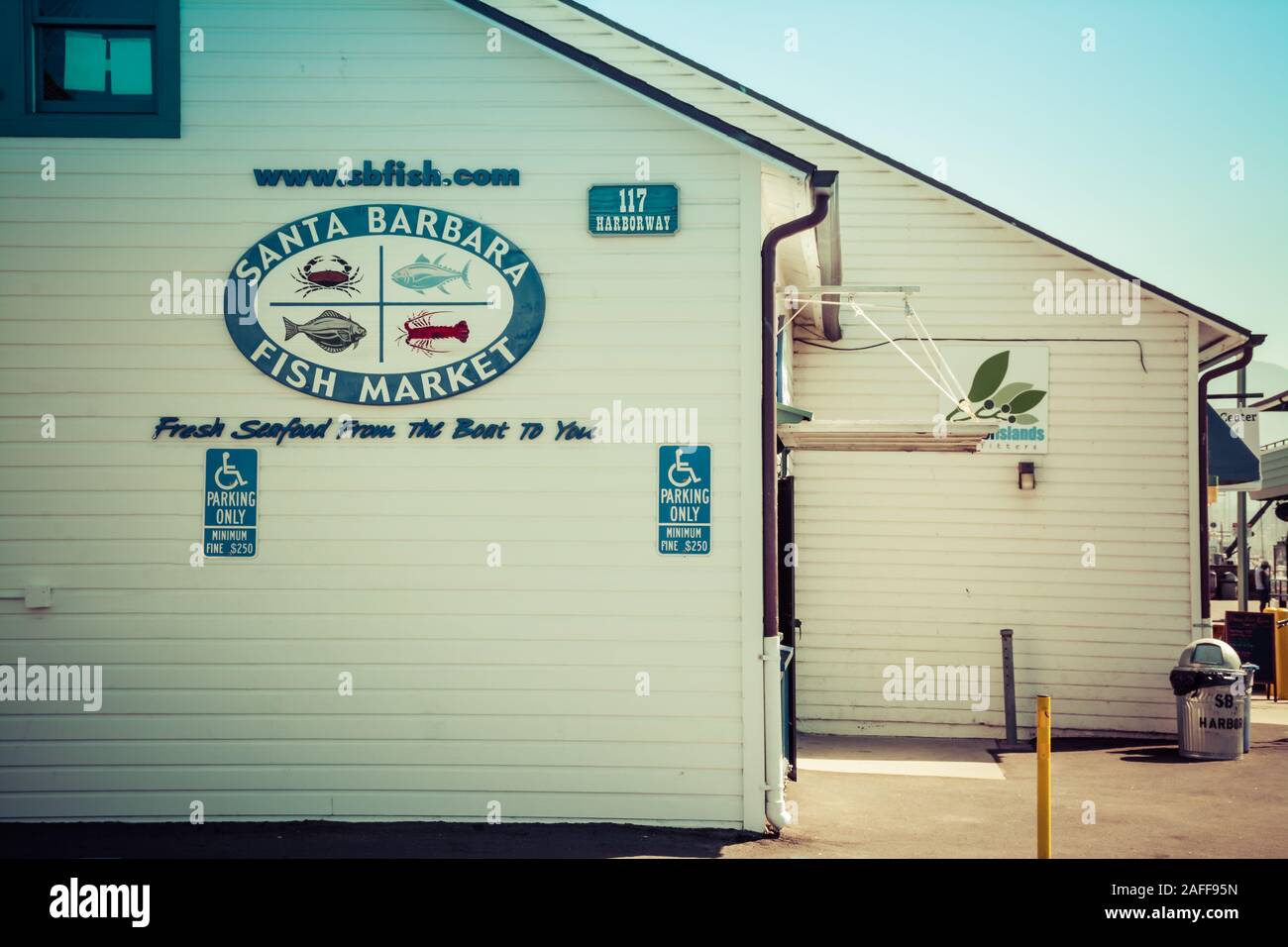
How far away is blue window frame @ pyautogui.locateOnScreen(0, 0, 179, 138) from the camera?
888cm

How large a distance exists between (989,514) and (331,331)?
786 centimetres

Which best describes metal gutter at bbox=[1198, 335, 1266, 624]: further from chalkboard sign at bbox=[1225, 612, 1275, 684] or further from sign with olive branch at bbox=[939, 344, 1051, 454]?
chalkboard sign at bbox=[1225, 612, 1275, 684]

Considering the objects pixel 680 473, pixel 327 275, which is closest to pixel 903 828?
pixel 680 473

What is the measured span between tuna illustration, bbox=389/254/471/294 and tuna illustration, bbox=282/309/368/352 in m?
0.44

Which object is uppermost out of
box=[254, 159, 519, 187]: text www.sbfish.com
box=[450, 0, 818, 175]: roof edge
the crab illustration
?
box=[450, 0, 818, 175]: roof edge

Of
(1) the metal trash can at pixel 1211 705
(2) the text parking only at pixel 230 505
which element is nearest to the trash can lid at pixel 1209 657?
(1) the metal trash can at pixel 1211 705

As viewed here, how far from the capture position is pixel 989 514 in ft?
45.4

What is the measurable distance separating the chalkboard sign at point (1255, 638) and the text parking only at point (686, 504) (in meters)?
12.5

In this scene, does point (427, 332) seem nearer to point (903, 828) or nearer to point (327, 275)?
point (327, 275)

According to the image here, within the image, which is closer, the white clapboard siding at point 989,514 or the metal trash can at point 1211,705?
the metal trash can at point 1211,705

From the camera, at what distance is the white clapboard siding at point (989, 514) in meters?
13.6

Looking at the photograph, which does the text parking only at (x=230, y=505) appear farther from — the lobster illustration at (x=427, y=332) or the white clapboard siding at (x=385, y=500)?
the lobster illustration at (x=427, y=332)

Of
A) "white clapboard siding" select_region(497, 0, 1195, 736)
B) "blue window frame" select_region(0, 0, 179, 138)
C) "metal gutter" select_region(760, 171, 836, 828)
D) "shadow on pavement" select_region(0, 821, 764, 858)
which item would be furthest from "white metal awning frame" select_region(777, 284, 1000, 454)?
"blue window frame" select_region(0, 0, 179, 138)
